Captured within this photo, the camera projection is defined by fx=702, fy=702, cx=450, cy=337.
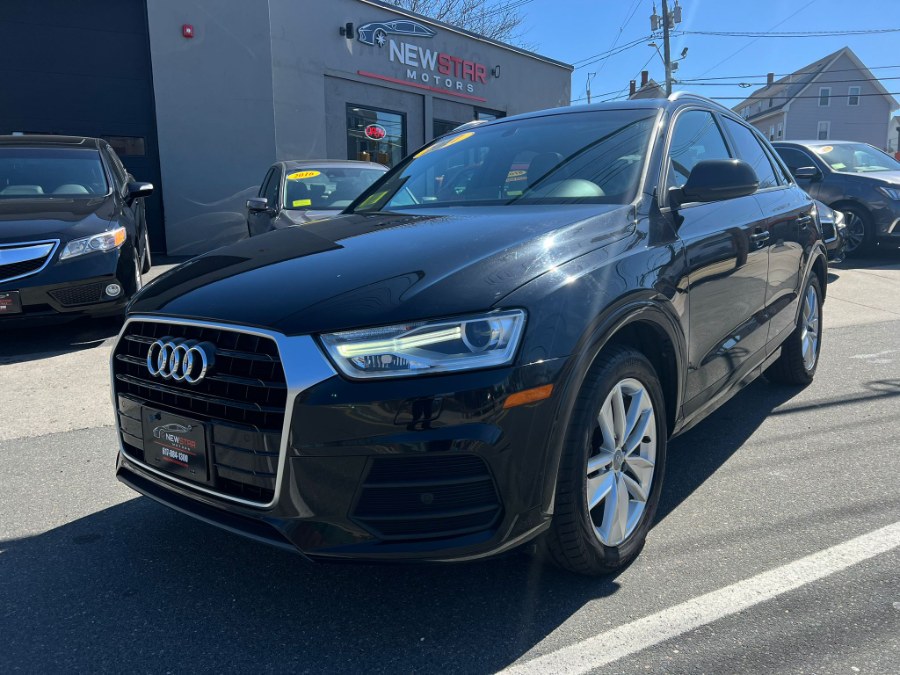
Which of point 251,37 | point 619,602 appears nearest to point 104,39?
point 251,37

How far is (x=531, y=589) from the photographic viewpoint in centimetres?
240

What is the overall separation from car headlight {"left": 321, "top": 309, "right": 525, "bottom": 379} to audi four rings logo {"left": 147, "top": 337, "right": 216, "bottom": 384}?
408 mm

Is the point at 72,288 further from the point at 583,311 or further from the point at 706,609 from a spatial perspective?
the point at 706,609

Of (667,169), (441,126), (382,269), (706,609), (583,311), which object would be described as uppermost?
(441,126)

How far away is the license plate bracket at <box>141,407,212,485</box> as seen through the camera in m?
2.17

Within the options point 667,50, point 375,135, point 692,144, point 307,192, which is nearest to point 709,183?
point 692,144

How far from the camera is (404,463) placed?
1.92m

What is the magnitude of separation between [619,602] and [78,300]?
4.95 m

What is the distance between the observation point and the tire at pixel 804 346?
15.0 ft

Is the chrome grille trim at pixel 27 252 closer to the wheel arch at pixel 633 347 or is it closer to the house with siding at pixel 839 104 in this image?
the wheel arch at pixel 633 347

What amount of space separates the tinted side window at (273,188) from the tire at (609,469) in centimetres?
570

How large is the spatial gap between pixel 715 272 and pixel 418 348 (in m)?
1.71

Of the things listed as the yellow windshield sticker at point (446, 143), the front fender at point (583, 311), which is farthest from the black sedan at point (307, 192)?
the front fender at point (583, 311)

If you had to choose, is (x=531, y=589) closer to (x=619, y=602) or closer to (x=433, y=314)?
(x=619, y=602)
